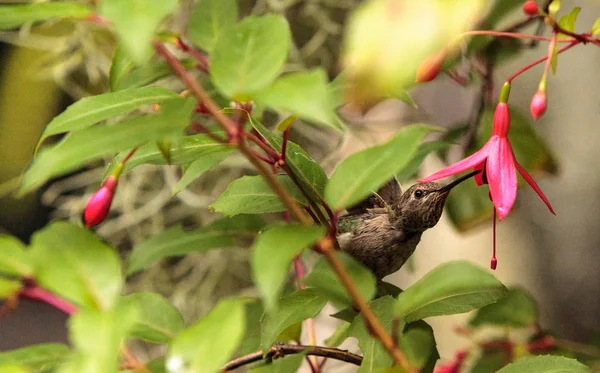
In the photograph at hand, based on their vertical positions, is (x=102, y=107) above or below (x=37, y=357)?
above

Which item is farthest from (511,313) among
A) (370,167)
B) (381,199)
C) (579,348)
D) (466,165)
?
(370,167)

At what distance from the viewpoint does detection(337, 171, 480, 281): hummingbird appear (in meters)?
0.55

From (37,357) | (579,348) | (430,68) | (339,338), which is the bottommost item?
(579,348)

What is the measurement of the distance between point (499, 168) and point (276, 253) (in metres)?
0.21

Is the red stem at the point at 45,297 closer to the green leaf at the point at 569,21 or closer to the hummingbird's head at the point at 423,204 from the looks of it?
the hummingbird's head at the point at 423,204

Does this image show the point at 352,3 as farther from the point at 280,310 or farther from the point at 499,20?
the point at 280,310

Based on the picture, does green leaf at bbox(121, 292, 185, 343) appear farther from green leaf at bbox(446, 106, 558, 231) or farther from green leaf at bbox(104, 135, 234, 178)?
green leaf at bbox(446, 106, 558, 231)

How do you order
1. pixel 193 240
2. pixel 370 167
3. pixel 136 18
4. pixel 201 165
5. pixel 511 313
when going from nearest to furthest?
pixel 136 18 < pixel 370 167 < pixel 201 165 < pixel 193 240 < pixel 511 313

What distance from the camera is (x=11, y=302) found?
1.03 ft

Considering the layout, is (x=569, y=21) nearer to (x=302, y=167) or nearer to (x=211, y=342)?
(x=302, y=167)

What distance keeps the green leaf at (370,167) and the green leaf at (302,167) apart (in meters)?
0.06

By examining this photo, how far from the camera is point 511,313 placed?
0.85 meters

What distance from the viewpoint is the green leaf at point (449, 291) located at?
0.34 m

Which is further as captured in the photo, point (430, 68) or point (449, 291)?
point (430, 68)
